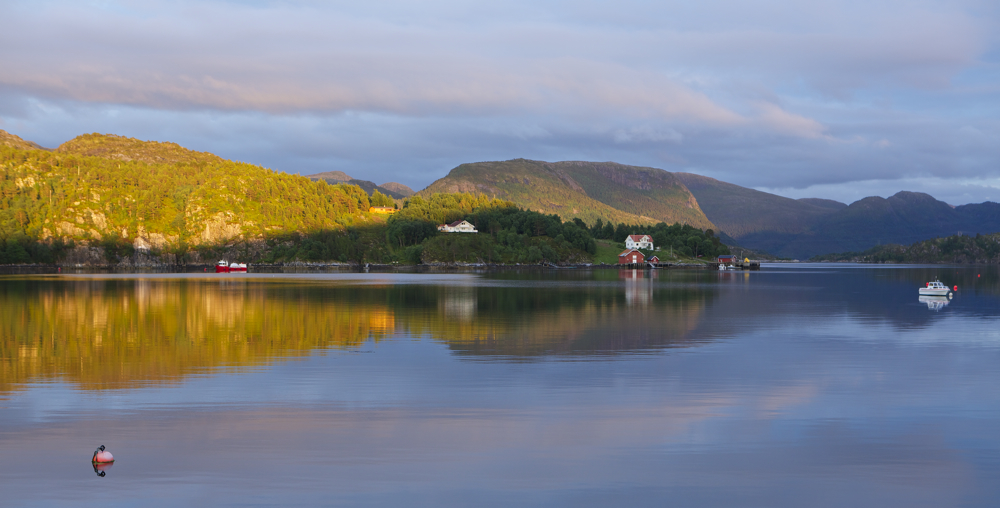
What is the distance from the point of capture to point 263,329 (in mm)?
40812

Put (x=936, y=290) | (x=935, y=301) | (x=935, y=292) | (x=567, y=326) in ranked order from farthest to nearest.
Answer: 1. (x=936, y=290)
2. (x=935, y=292)
3. (x=935, y=301)
4. (x=567, y=326)

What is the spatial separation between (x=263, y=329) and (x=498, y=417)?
26793mm

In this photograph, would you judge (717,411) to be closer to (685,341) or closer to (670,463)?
(670,463)

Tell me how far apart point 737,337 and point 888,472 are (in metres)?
25.0

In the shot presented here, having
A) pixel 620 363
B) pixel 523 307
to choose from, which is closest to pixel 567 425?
pixel 620 363

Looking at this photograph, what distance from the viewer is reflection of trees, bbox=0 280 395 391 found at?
26.3 meters

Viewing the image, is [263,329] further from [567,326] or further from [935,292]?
[935,292]

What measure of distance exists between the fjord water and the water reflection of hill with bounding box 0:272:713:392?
312 millimetres

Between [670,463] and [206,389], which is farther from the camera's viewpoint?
[206,389]

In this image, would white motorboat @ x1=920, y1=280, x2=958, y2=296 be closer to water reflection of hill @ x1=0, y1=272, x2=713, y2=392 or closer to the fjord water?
water reflection of hill @ x1=0, y1=272, x2=713, y2=392

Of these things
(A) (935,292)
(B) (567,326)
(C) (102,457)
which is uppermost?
(A) (935,292)

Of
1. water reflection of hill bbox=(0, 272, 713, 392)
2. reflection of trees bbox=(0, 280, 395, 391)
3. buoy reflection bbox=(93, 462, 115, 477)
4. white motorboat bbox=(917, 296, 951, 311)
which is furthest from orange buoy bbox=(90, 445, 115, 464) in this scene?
white motorboat bbox=(917, 296, 951, 311)

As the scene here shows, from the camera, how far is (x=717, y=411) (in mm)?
19203

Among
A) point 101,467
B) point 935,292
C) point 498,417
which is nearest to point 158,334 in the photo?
point 101,467
